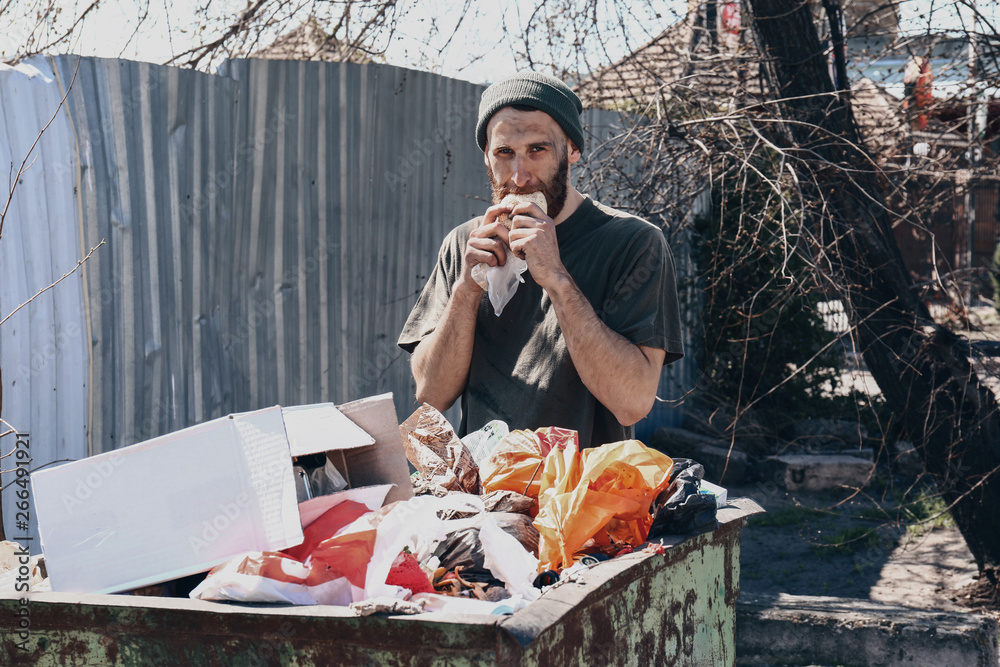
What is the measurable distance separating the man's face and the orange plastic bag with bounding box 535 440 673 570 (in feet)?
2.98

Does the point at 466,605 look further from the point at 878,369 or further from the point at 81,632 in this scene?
the point at 878,369

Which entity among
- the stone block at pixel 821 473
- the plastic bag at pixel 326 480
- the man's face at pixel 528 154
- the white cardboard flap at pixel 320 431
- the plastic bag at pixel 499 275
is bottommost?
the stone block at pixel 821 473

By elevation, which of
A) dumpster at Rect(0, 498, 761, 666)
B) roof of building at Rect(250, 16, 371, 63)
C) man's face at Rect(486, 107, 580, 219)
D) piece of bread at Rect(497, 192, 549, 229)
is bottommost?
dumpster at Rect(0, 498, 761, 666)

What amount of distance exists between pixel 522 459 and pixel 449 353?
62 centimetres

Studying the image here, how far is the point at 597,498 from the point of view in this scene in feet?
6.26

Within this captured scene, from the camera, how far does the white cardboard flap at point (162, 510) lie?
1.65 metres

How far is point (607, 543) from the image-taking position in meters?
1.94

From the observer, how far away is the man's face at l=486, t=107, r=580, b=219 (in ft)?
8.61

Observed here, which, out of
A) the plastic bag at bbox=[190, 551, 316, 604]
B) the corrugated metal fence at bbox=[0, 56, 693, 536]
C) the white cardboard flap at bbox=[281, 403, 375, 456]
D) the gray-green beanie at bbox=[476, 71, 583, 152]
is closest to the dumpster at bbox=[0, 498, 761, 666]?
the plastic bag at bbox=[190, 551, 316, 604]

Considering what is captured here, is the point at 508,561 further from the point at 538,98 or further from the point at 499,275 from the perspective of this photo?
the point at 538,98

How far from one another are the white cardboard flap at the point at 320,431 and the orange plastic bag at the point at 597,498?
1.43 feet

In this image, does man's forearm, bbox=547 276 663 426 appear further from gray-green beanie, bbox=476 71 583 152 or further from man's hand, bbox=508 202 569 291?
gray-green beanie, bbox=476 71 583 152

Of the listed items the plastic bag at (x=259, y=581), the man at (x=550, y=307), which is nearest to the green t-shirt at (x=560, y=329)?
the man at (x=550, y=307)

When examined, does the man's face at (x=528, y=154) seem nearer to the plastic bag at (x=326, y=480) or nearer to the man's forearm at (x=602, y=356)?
the man's forearm at (x=602, y=356)
